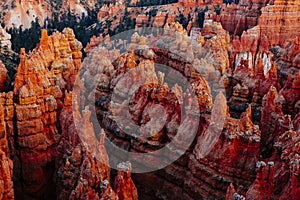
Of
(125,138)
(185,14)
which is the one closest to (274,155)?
(125,138)

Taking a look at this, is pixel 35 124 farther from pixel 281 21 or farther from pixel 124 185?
pixel 281 21

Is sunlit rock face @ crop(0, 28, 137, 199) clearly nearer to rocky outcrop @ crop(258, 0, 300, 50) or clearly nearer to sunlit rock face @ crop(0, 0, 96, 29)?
rocky outcrop @ crop(258, 0, 300, 50)

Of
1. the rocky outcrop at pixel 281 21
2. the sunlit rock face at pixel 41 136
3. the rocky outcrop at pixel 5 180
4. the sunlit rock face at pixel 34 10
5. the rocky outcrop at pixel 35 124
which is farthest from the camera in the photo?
the sunlit rock face at pixel 34 10

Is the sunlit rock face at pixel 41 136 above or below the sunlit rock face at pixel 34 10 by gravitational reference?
below

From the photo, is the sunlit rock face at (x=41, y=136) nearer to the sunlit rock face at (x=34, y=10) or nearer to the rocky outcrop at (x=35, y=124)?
the rocky outcrop at (x=35, y=124)

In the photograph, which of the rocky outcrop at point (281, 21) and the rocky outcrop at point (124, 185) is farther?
the rocky outcrop at point (281, 21)

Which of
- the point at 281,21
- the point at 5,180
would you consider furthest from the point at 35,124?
the point at 281,21

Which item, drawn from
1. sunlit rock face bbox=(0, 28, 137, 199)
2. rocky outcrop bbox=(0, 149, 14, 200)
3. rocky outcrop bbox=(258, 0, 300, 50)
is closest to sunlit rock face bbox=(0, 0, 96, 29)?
rocky outcrop bbox=(258, 0, 300, 50)

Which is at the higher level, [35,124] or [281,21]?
[281,21]

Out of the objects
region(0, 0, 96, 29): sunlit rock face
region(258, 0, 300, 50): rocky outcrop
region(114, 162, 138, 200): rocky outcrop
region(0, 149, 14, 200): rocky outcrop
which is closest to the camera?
region(114, 162, 138, 200): rocky outcrop

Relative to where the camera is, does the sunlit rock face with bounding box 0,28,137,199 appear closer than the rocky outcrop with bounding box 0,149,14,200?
No

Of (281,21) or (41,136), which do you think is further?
(281,21)

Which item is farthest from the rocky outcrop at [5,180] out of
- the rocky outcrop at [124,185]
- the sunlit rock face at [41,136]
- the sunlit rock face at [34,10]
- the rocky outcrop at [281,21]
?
the sunlit rock face at [34,10]

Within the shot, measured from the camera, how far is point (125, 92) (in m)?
21.2
